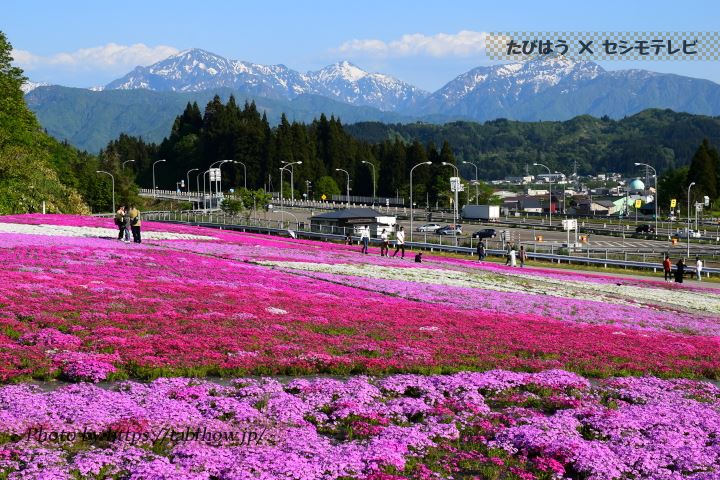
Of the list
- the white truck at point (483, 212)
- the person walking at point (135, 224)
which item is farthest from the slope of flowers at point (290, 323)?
the white truck at point (483, 212)

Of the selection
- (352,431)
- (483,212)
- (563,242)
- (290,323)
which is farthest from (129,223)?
(483,212)

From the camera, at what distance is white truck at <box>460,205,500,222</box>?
440ft

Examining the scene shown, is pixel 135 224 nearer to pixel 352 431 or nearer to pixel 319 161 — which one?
pixel 352 431

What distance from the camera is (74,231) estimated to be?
51438 millimetres

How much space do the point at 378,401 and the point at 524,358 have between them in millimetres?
6442

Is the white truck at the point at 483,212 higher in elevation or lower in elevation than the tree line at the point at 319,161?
lower

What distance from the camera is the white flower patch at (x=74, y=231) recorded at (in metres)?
47.7

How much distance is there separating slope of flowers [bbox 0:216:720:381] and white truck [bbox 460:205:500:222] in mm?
92565

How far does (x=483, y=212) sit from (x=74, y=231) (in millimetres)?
91395

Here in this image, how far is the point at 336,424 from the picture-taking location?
14508mm

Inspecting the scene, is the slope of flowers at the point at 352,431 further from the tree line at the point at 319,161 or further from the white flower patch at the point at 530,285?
the tree line at the point at 319,161

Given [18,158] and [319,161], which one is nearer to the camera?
[18,158]

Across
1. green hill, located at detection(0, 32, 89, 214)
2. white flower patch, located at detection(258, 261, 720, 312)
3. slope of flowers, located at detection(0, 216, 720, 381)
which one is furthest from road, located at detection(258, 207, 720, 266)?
slope of flowers, located at detection(0, 216, 720, 381)

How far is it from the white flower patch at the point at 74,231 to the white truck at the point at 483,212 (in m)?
80.4
